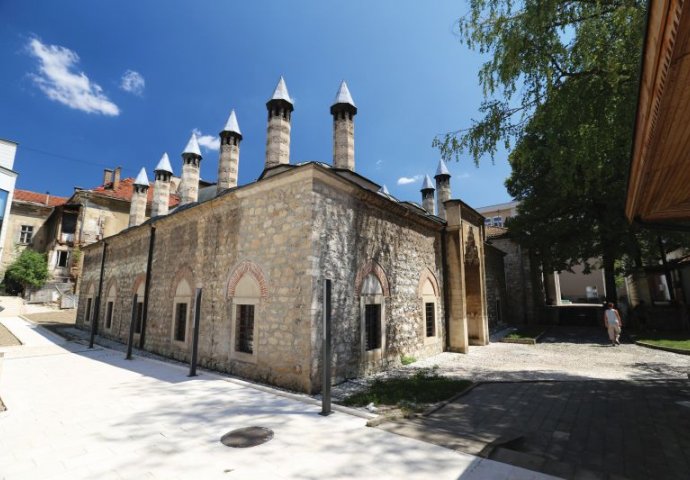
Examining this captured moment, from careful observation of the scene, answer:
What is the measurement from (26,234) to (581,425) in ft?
133

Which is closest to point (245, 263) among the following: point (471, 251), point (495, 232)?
point (471, 251)

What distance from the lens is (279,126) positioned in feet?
35.5

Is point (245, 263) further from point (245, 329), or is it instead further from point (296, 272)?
point (296, 272)

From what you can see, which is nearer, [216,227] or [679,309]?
[216,227]

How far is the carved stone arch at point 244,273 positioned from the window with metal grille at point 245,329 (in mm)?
526

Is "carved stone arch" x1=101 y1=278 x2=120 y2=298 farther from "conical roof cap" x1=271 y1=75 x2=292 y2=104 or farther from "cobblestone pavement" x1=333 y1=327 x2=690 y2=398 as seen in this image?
"cobblestone pavement" x1=333 y1=327 x2=690 y2=398

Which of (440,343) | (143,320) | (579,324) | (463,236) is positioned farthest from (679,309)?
(143,320)

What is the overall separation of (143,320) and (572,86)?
13858mm

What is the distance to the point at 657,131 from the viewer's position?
106 inches

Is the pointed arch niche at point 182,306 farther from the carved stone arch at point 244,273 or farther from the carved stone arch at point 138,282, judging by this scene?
the carved stone arch at point 138,282

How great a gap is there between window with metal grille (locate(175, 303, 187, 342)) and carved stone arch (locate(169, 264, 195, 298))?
49cm

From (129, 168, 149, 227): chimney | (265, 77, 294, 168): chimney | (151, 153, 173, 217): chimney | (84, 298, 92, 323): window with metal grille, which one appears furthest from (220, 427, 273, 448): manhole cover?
(84, 298, 92, 323): window with metal grille

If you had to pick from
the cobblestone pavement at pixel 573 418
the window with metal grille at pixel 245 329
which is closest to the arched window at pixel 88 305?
the window with metal grille at pixel 245 329

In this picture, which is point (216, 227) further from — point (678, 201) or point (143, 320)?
point (678, 201)
